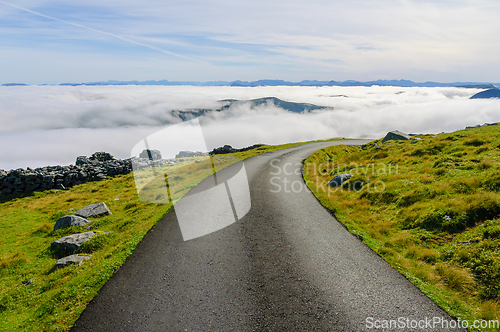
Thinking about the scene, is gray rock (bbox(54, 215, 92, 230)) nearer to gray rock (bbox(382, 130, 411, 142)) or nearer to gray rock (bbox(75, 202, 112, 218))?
gray rock (bbox(75, 202, 112, 218))

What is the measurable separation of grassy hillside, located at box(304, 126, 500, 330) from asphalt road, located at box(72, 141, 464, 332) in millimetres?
983

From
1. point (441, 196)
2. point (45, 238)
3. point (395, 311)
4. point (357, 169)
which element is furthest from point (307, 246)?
point (45, 238)

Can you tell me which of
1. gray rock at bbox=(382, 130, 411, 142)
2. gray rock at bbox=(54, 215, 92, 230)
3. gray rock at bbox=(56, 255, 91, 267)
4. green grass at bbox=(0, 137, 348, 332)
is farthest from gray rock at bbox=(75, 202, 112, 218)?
gray rock at bbox=(382, 130, 411, 142)

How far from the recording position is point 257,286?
7754 mm

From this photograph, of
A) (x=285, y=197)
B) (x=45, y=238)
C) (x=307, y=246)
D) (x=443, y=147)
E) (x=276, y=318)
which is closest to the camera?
(x=276, y=318)

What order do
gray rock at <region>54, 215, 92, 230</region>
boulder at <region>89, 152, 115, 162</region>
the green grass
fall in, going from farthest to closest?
boulder at <region>89, 152, 115, 162</region> → gray rock at <region>54, 215, 92, 230</region> → the green grass

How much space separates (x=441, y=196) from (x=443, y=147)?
12907 millimetres

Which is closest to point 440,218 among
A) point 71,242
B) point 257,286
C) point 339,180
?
point 339,180

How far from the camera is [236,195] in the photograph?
Result: 17000 millimetres

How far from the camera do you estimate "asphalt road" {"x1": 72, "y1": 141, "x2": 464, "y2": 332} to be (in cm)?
640

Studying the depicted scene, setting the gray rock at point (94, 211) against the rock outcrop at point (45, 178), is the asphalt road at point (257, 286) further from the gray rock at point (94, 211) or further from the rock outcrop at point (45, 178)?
the rock outcrop at point (45, 178)

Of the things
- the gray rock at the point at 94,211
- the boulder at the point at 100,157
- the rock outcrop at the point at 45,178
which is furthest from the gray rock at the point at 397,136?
the boulder at the point at 100,157

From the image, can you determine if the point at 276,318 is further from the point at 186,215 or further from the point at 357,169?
the point at 357,169

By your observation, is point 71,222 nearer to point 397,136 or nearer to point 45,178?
point 45,178
